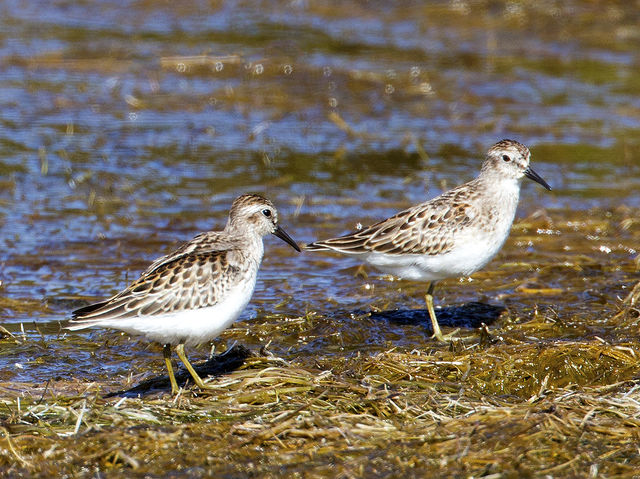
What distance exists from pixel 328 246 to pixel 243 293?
194cm

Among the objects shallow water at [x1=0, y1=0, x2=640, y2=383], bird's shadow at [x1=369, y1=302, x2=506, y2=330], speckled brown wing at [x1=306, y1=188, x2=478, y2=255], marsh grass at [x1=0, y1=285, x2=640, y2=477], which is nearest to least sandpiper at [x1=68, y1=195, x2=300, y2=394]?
marsh grass at [x1=0, y1=285, x2=640, y2=477]

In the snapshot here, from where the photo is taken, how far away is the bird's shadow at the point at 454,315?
976 cm

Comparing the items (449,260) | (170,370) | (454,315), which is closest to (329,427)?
(170,370)

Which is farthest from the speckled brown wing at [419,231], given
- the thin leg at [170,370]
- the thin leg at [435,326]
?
the thin leg at [170,370]

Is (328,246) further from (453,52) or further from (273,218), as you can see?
(453,52)

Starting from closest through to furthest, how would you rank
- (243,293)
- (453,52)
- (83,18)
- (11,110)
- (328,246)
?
(243,293) < (328,246) < (11,110) < (453,52) < (83,18)

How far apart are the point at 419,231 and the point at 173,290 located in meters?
2.59

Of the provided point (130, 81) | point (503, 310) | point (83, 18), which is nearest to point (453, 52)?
point (130, 81)

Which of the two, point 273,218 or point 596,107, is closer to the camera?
point 273,218

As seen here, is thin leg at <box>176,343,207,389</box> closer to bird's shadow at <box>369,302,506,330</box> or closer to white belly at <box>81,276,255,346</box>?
white belly at <box>81,276,255,346</box>

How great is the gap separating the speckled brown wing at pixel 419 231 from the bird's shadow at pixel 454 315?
2.22ft

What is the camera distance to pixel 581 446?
6637 mm

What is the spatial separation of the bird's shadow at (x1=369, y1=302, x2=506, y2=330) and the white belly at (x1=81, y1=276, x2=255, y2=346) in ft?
7.33

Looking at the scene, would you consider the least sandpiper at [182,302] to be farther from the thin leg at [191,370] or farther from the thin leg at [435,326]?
the thin leg at [435,326]
